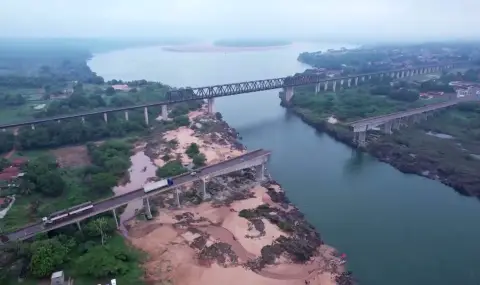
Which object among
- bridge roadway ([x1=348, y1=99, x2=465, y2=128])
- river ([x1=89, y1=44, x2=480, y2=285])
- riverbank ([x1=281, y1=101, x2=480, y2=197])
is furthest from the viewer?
bridge roadway ([x1=348, y1=99, x2=465, y2=128])

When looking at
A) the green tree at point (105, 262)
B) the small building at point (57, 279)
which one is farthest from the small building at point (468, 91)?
the small building at point (57, 279)

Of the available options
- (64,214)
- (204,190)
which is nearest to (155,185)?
(204,190)

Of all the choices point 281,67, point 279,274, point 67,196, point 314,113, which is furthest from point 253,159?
point 281,67

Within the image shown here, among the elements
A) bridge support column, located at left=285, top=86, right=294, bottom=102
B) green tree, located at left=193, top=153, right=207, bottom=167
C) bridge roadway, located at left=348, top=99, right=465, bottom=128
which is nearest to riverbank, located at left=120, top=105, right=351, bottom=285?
green tree, located at left=193, top=153, right=207, bottom=167

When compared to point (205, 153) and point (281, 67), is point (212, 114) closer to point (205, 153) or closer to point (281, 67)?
point (205, 153)

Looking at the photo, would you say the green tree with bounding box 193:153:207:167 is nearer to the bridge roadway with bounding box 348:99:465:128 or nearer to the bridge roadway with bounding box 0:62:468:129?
the bridge roadway with bounding box 0:62:468:129

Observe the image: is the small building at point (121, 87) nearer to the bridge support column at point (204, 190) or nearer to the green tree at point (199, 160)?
the green tree at point (199, 160)

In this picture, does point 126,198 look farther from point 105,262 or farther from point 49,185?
point 49,185
